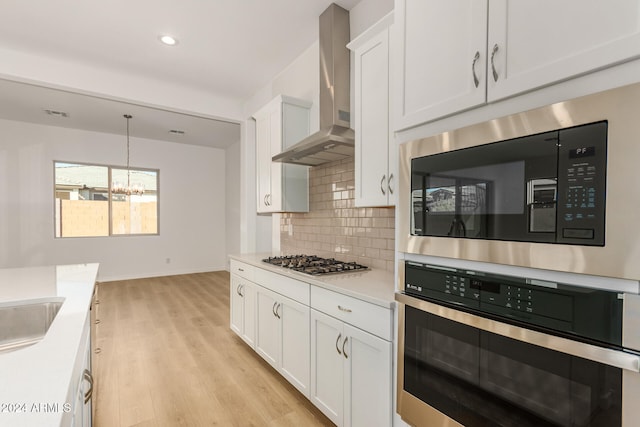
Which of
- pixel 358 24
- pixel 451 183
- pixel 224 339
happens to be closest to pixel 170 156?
pixel 224 339

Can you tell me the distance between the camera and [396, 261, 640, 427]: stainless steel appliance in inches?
31.1

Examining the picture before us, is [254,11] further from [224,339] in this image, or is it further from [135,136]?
[135,136]

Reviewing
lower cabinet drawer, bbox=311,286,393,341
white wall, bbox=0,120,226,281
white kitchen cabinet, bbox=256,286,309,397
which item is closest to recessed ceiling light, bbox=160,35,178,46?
white kitchen cabinet, bbox=256,286,309,397

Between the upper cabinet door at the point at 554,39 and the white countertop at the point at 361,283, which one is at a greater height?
the upper cabinet door at the point at 554,39

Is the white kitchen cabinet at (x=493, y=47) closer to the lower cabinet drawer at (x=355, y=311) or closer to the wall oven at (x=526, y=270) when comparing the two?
the wall oven at (x=526, y=270)

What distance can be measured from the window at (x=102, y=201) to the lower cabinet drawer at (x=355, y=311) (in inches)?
202

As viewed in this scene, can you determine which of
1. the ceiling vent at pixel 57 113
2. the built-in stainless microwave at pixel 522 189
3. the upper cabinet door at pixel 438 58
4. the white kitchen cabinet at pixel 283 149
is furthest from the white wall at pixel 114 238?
the built-in stainless microwave at pixel 522 189

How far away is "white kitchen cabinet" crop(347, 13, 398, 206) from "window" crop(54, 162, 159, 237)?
16.9ft

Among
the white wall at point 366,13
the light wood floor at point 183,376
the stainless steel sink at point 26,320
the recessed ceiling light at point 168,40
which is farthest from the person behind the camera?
the recessed ceiling light at point 168,40

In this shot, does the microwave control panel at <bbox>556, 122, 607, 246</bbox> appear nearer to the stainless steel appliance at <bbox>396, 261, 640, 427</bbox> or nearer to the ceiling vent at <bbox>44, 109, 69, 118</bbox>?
the stainless steel appliance at <bbox>396, 261, 640, 427</bbox>

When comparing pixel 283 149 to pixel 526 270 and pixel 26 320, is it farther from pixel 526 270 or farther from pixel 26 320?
pixel 526 270

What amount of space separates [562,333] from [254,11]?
→ 116 inches

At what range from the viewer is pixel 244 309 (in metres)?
2.98

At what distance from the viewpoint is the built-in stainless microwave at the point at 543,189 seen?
30.0 inches
